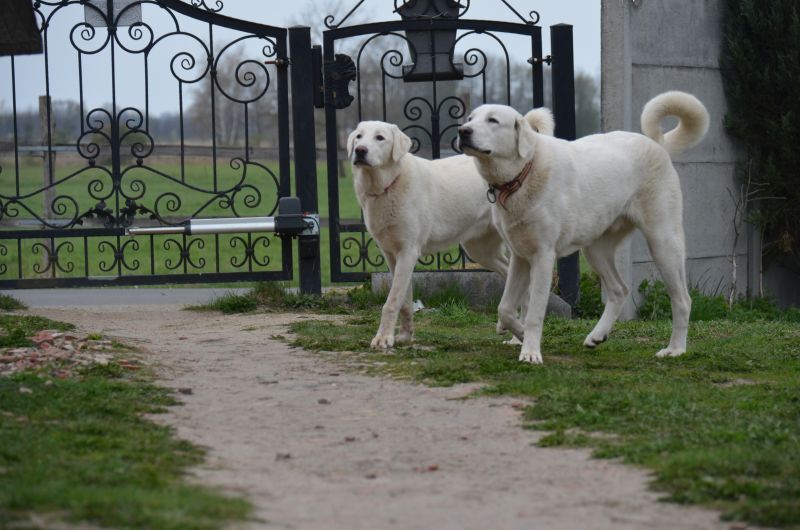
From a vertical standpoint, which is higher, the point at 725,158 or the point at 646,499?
A: the point at 725,158

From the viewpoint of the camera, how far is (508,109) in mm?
6430

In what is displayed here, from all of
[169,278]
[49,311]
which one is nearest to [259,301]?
[169,278]

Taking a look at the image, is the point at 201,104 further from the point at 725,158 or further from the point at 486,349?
the point at 486,349

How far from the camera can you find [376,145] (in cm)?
702

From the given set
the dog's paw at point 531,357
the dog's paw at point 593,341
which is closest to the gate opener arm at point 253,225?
the dog's paw at point 593,341

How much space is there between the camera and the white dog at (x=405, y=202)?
7055mm

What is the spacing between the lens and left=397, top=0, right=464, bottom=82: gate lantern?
32.0 ft

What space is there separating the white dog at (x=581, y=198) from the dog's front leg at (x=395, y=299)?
0.60 metres

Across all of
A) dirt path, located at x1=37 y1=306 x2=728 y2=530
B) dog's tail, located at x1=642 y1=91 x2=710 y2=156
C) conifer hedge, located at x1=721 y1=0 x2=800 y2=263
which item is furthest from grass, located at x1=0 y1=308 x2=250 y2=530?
conifer hedge, located at x1=721 y1=0 x2=800 y2=263

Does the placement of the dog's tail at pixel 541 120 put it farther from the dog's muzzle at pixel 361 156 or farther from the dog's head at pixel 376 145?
the dog's muzzle at pixel 361 156

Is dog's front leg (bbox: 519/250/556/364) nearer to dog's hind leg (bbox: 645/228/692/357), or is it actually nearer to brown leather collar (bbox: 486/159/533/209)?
brown leather collar (bbox: 486/159/533/209)

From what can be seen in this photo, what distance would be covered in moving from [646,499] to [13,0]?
3.11 metres

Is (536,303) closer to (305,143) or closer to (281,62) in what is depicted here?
(305,143)

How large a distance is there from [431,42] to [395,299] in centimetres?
337
